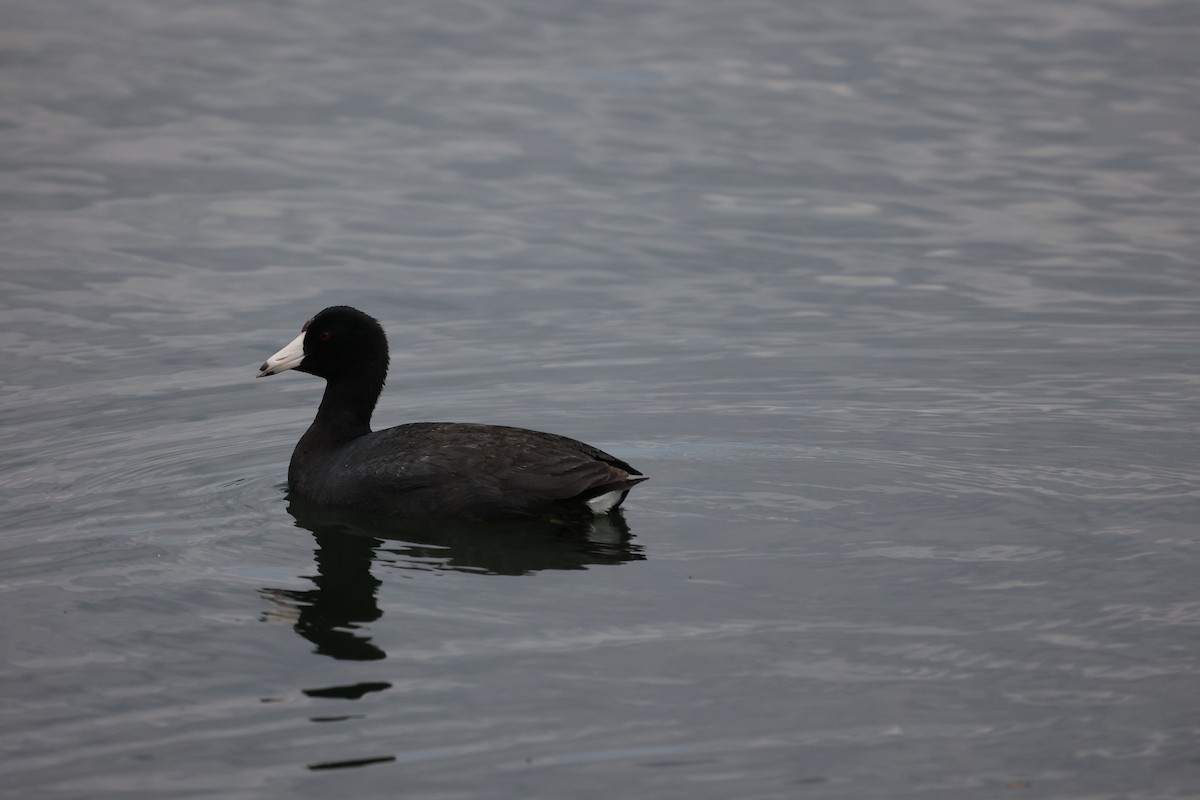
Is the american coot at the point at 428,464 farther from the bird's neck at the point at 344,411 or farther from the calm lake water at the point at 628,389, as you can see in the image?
the calm lake water at the point at 628,389

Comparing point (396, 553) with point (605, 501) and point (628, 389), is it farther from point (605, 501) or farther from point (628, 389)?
point (628, 389)

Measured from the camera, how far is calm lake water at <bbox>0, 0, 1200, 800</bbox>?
716 cm

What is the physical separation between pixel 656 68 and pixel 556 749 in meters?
17.5

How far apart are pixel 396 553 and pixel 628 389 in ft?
11.8

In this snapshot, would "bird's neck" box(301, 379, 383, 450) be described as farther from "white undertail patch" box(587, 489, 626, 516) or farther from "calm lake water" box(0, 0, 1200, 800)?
"white undertail patch" box(587, 489, 626, 516)

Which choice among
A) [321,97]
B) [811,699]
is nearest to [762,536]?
[811,699]

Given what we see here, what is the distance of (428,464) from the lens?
1007 centimetres

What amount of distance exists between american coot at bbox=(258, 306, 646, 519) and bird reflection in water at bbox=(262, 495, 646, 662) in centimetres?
9

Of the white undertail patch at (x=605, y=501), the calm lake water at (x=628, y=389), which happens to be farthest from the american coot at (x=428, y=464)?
the calm lake water at (x=628, y=389)

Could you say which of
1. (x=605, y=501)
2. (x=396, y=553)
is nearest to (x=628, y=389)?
(x=605, y=501)

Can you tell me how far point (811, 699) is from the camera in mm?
7316

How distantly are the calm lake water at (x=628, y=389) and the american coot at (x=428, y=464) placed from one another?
21 centimetres

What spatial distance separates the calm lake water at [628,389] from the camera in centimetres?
716

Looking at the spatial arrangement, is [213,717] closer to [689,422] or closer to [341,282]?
[689,422]
